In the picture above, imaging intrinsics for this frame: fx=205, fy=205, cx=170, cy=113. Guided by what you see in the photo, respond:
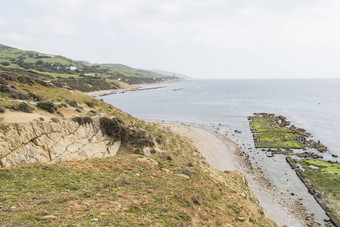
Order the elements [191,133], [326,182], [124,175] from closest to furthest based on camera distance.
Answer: [124,175] → [326,182] → [191,133]

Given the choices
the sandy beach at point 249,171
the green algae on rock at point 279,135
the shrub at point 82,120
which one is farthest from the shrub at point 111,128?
the green algae on rock at point 279,135

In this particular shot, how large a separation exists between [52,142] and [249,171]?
32.3 meters

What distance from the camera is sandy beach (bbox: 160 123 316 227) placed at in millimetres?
25578

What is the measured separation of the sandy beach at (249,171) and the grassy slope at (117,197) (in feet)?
25.1

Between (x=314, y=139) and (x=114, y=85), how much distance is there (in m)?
158

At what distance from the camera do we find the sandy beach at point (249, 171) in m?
25.6

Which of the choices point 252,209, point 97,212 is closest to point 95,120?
point 97,212

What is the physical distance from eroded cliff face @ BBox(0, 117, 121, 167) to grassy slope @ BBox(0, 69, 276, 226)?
1786mm

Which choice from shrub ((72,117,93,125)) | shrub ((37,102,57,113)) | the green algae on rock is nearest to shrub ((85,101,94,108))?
shrub ((37,102,57,113))

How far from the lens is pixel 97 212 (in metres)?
11.1

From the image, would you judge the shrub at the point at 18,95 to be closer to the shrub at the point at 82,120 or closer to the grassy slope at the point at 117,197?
the shrub at the point at 82,120

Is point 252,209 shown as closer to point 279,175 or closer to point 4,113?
point 279,175

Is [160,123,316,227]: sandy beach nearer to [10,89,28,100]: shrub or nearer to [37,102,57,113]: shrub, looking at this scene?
[37,102,57,113]: shrub

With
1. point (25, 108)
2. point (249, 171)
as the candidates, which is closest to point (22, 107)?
point (25, 108)
